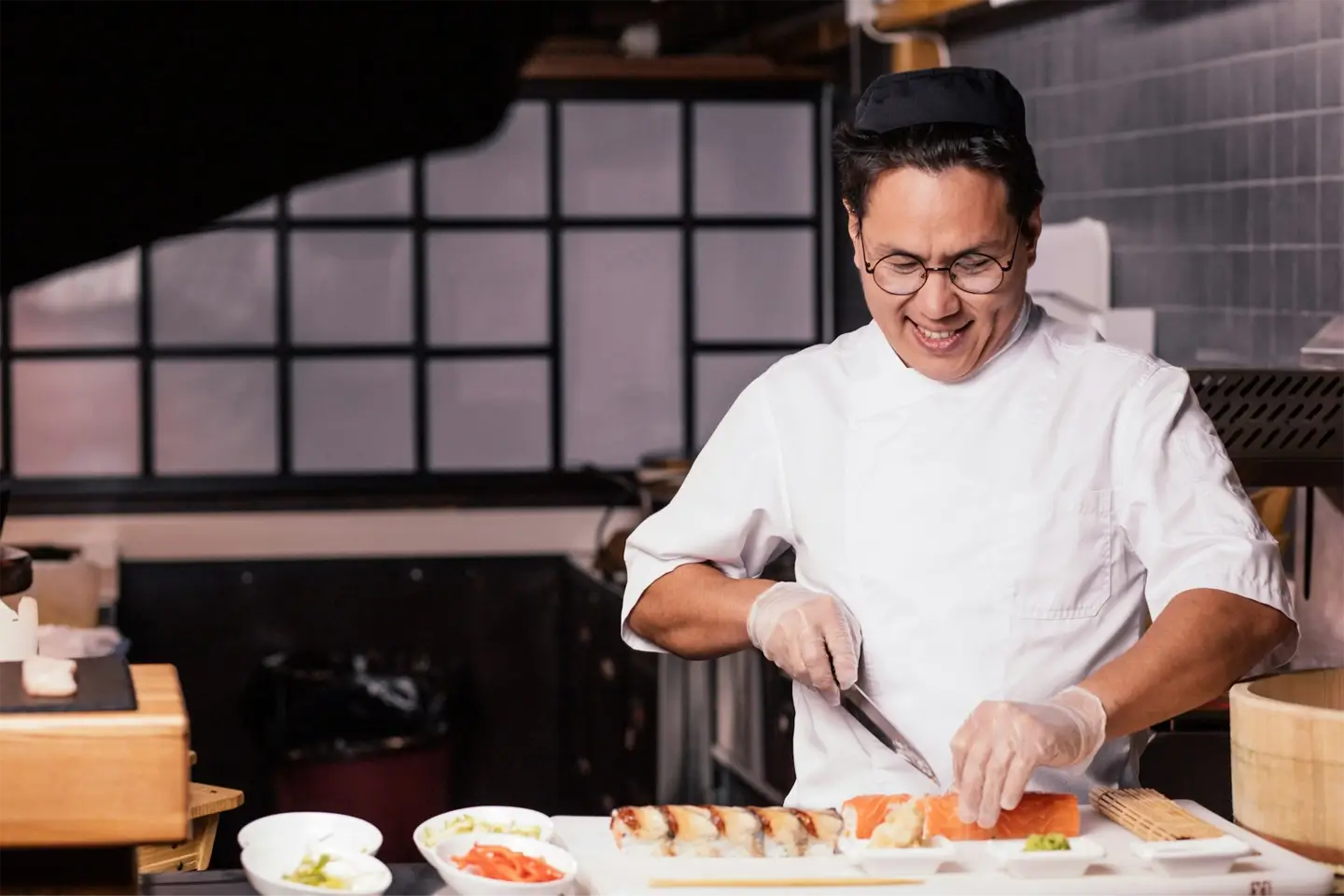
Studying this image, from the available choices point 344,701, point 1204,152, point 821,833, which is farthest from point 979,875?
point 344,701

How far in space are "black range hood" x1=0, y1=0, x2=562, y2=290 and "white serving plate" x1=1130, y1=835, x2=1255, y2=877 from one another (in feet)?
4.07

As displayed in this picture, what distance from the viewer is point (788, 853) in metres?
1.87

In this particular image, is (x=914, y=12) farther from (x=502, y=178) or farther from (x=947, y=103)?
(x=947, y=103)

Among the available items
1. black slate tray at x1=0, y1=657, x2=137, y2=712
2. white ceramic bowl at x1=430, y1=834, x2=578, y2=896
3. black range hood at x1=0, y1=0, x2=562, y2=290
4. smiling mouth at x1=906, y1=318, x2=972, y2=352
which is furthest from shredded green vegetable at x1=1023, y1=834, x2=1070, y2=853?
black range hood at x1=0, y1=0, x2=562, y2=290

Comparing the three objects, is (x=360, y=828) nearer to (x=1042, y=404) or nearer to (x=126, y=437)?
(x=1042, y=404)

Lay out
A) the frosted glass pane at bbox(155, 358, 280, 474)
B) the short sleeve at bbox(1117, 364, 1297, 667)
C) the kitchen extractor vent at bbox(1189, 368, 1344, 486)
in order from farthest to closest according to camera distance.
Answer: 1. the frosted glass pane at bbox(155, 358, 280, 474)
2. the kitchen extractor vent at bbox(1189, 368, 1344, 486)
3. the short sleeve at bbox(1117, 364, 1297, 667)

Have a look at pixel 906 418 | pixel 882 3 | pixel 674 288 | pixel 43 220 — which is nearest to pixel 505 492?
pixel 674 288

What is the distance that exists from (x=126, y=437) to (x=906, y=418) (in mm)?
4203

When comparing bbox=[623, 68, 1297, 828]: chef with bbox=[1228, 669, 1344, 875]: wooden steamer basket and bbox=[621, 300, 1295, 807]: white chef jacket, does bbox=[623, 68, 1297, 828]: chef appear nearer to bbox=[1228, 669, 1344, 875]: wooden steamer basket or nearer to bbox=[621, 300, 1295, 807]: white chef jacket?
bbox=[621, 300, 1295, 807]: white chef jacket

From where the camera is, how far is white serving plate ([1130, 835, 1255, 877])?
69.0 inches

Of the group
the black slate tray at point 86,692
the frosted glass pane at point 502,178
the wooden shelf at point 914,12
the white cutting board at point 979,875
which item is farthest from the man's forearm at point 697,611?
the frosted glass pane at point 502,178

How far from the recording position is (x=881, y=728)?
7.09ft

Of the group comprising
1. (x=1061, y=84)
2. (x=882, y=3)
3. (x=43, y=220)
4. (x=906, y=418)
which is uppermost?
(x=882, y=3)

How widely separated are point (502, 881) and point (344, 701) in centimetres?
396
